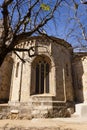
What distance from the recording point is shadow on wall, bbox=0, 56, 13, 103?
16.5m

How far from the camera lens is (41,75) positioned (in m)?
15.4

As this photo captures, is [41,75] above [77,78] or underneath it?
above

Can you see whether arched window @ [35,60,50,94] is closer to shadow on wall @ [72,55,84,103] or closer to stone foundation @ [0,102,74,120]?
stone foundation @ [0,102,74,120]

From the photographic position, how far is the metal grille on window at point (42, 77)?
14.8 metres

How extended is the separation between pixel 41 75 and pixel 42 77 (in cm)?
22

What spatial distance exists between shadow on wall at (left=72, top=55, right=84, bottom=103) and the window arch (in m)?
3.24

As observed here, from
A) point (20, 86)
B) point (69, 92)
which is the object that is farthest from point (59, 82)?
point (20, 86)

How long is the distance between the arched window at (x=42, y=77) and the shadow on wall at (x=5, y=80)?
154 inches

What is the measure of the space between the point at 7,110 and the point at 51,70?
5467 mm

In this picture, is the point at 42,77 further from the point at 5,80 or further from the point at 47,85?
the point at 5,80

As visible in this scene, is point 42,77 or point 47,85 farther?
point 42,77

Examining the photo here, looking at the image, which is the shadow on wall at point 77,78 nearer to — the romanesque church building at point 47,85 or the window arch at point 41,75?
the romanesque church building at point 47,85

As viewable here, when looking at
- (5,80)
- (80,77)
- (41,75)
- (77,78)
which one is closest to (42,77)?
(41,75)

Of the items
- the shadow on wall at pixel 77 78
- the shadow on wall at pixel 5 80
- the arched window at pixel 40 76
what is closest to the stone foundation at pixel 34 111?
the arched window at pixel 40 76
